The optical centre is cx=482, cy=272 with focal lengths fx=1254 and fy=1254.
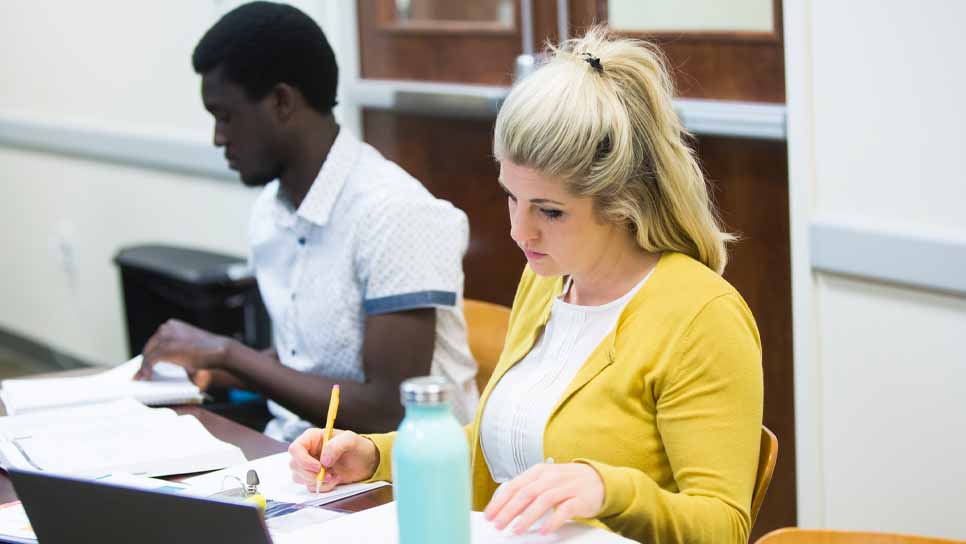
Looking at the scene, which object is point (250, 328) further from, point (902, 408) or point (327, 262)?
point (902, 408)

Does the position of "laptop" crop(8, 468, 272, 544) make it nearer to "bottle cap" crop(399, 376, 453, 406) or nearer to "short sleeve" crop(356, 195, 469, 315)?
"bottle cap" crop(399, 376, 453, 406)

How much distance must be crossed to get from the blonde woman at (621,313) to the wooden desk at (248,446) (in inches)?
2.0

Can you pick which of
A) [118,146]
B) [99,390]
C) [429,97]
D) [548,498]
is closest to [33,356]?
[118,146]

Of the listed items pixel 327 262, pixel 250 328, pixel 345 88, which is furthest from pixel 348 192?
pixel 250 328

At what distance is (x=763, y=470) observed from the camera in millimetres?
1544

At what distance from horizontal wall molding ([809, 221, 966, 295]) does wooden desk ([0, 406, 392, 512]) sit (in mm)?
1134

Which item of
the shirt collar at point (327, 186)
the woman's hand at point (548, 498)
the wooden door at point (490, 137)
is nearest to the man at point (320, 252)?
the shirt collar at point (327, 186)

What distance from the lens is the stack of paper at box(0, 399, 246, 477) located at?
5.48ft

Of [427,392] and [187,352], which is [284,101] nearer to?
[187,352]

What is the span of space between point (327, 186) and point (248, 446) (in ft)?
1.92

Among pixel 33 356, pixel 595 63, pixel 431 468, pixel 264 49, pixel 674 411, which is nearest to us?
pixel 431 468

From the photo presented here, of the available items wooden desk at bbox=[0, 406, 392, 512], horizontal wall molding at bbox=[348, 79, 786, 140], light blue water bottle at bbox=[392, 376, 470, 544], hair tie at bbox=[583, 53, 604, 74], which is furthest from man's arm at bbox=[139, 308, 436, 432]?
light blue water bottle at bbox=[392, 376, 470, 544]

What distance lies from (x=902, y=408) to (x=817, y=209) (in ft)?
1.33

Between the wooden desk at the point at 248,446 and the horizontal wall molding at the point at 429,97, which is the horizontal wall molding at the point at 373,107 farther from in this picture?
the wooden desk at the point at 248,446
